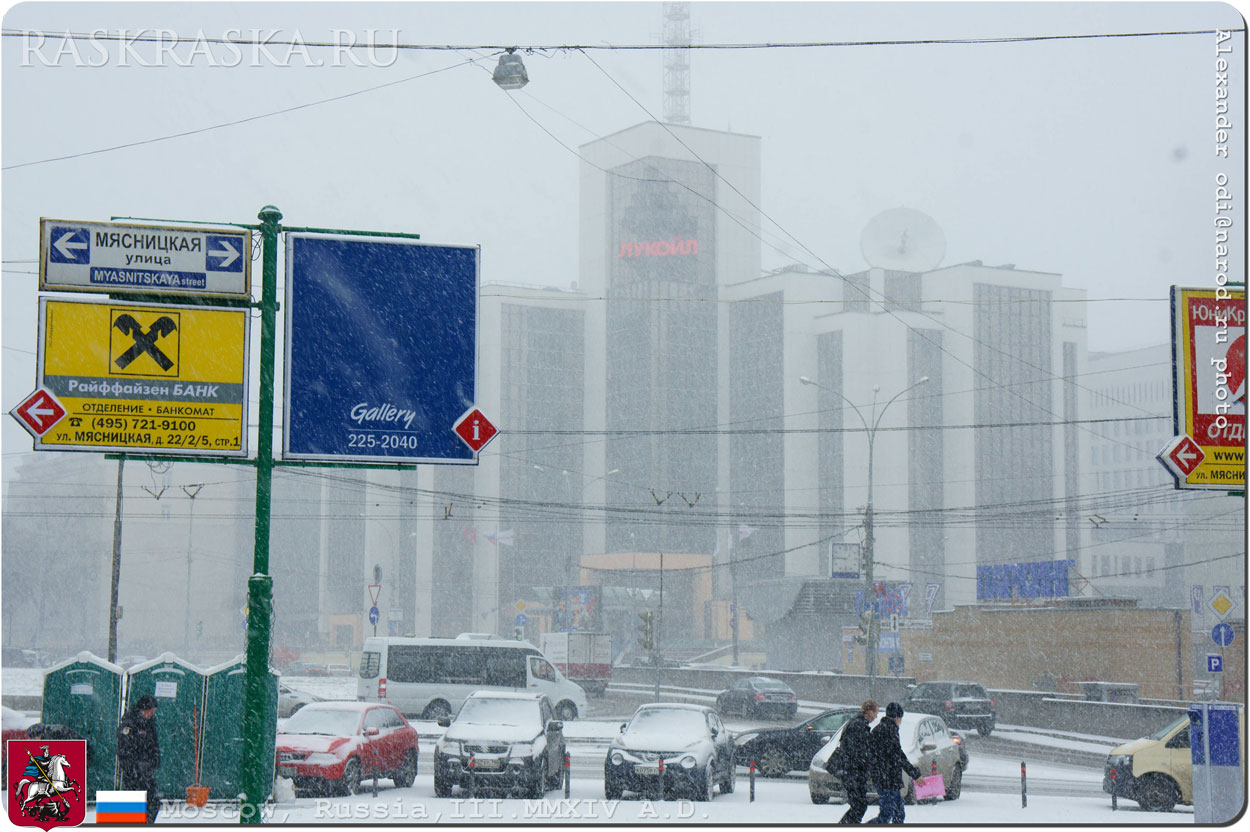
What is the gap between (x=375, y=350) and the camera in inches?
424

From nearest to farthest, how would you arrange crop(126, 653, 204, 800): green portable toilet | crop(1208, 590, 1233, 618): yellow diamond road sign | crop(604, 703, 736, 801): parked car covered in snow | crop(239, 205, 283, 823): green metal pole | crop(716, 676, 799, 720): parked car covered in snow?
crop(239, 205, 283, 823): green metal pole, crop(126, 653, 204, 800): green portable toilet, crop(604, 703, 736, 801): parked car covered in snow, crop(1208, 590, 1233, 618): yellow diamond road sign, crop(716, 676, 799, 720): parked car covered in snow

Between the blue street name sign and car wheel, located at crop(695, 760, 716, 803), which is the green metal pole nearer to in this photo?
the blue street name sign

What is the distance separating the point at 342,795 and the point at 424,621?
326 ft

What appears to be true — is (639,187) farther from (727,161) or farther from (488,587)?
(488,587)

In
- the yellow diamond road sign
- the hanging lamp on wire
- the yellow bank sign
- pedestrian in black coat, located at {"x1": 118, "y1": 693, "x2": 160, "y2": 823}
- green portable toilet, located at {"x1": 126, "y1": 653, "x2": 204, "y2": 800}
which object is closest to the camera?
the yellow bank sign

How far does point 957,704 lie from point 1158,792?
18.5 m

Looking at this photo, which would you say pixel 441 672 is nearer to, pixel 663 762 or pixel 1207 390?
pixel 663 762

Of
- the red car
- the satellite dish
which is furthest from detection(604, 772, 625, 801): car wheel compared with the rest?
the satellite dish

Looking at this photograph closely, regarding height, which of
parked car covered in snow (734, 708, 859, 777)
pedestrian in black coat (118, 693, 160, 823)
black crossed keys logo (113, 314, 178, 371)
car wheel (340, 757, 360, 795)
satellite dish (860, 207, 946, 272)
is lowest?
parked car covered in snow (734, 708, 859, 777)

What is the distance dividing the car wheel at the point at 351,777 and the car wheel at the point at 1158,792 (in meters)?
11.0

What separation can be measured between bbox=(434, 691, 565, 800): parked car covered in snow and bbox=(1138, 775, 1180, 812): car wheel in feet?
27.6

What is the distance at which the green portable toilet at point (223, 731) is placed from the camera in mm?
16578

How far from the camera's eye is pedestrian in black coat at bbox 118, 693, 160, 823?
13.0 meters

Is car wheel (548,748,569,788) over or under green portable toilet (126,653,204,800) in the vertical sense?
under
